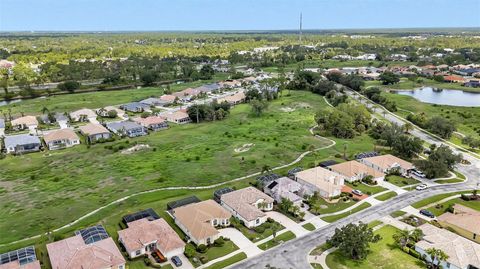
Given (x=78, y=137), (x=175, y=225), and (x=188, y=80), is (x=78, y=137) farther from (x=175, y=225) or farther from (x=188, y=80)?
(x=188, y=80)

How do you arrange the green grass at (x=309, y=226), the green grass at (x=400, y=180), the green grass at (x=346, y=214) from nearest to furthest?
the green grass at (x=309, y=226) < the green grass at (x=346, y=214) < the green grass at (x=400, y=180)

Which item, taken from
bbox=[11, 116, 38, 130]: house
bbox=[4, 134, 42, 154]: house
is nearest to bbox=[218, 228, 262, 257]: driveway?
bbox=[4, 134, 42, 154]: house

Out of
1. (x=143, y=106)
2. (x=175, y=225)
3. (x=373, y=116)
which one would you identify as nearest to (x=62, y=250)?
(x=175, y=225)

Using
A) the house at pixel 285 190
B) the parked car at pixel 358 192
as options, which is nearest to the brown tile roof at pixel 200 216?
the house at pixel 285 190

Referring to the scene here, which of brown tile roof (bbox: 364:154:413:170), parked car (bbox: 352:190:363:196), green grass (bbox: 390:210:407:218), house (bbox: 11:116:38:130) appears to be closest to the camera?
green grass (bbox: 390:210:407:218)

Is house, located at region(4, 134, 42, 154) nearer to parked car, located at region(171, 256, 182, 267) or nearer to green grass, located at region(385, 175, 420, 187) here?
parked car, located at region(171, 256, 182, 267)

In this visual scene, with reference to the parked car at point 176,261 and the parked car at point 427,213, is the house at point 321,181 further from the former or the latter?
the parked car at point 176,261

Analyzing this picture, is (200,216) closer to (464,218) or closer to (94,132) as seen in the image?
(464,218)
